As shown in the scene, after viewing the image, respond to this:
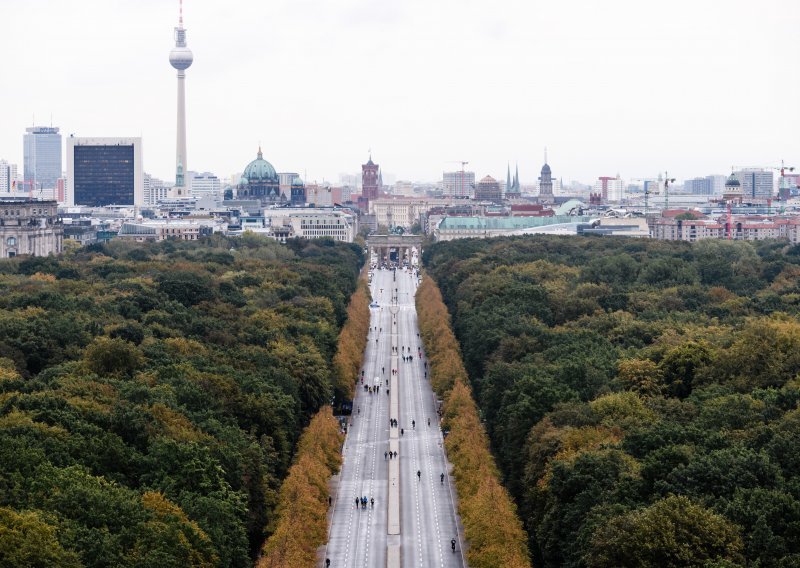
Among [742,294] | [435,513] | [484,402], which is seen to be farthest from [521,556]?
[742,294]

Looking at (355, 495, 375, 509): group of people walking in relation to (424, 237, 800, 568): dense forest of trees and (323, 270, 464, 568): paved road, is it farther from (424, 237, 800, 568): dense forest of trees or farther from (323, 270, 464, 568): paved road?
(424, 237, 800, 568): dense forest of trees

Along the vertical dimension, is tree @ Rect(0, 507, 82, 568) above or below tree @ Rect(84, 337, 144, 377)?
below

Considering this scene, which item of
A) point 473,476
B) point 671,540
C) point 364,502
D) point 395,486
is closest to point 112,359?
point 364,502

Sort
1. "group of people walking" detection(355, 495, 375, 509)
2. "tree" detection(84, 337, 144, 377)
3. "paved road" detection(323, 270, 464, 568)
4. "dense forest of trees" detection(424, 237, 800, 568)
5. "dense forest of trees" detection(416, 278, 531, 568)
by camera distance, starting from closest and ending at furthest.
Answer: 1. "dense forest of trees" detection(424, 237, 800, 568)
2. "dense forest of trees" detection(416, 278, 531, 568)
3. "paved road" detection(323, 270, 464, 568)
4. "group of people walking" detection(355, 495, 375, 509)
5. "tree" detection(84, 337, 144, 377)

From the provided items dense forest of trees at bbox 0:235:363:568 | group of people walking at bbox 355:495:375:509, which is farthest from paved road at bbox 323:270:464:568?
dense forest of trees at bbox 0:235:363:568

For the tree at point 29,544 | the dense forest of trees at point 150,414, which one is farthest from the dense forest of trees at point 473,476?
the tree at point 29,544

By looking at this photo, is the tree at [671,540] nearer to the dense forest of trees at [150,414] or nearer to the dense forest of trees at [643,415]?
the dense forest of trees at [643,415]
